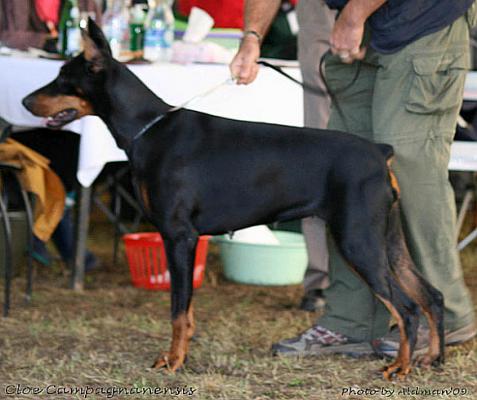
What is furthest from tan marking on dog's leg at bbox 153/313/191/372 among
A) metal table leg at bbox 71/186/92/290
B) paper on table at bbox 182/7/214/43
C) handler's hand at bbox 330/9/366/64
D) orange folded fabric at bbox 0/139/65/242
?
paper on table at bbox 182/7/214/43

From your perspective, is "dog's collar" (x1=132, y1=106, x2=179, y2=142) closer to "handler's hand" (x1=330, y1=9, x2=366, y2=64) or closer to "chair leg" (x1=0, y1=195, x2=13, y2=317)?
"handler's hand" (x1=330, y1=9, x2=366, y2=64)

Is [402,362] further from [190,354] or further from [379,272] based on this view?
[190,354]

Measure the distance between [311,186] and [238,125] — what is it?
1.00 ft

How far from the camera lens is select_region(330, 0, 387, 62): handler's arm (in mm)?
2832

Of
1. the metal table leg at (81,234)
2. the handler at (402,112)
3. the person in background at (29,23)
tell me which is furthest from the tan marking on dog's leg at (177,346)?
the person in background at (29,23)

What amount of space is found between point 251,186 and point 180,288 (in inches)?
15.1

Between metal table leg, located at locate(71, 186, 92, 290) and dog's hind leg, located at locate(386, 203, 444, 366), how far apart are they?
5.36 ft

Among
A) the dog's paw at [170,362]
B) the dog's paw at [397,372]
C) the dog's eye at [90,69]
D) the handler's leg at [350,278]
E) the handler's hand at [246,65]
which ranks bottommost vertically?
the dog's paw at [170,362]

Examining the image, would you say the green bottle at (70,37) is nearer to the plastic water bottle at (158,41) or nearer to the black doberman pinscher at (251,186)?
the plastic water bottle at (158,41)

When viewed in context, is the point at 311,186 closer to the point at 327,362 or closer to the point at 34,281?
the point at 327,362

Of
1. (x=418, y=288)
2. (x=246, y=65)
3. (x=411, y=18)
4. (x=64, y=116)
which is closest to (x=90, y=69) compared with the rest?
(x=64, y=116)

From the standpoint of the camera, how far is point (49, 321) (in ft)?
12.2

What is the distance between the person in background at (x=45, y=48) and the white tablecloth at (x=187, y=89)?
64 cm

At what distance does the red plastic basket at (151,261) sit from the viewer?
4.37 m
